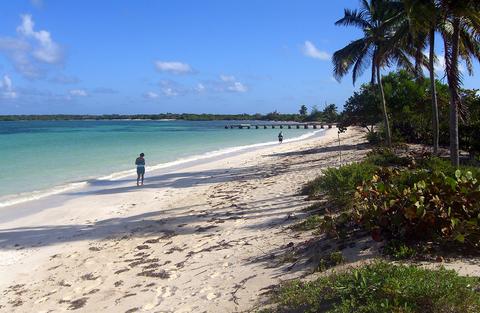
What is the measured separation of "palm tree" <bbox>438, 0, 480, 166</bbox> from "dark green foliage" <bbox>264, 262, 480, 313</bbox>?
6037mm

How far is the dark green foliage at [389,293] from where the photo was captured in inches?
137

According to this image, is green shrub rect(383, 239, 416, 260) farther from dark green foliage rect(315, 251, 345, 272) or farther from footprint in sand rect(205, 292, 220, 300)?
footprint in sand rect(205, 292, 220, 300)

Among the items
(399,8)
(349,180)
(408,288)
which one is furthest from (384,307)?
(399,8)

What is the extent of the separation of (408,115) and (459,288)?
19153 millimetres

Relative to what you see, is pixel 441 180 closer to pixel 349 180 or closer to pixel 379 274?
pixel 379 274

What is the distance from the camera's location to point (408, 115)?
2145 cm

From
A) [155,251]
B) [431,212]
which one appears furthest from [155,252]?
[431,212]

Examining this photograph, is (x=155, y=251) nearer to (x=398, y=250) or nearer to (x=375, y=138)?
(x=398, y=250)

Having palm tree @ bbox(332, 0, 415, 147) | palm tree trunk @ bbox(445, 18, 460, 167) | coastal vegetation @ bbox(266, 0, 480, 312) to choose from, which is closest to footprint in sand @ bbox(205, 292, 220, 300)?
coastal vegetation @ bbox(266, 0, 480, 312)

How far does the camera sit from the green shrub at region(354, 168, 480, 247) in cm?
489

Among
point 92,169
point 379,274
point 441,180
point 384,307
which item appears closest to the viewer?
point 384,307

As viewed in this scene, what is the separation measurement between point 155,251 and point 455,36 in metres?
7.30

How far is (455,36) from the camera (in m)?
9.08

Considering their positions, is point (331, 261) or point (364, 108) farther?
point (364, 108)
